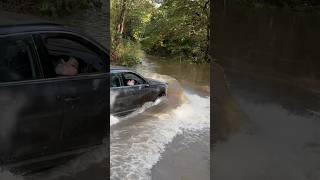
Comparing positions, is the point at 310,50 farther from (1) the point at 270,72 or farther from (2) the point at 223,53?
(2) the point at 223,53

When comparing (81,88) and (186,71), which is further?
(186,71)

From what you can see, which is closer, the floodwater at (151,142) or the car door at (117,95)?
the floodwater at (151,142)

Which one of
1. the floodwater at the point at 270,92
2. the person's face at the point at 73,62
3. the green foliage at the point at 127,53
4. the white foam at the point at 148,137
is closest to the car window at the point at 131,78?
the white foam at the point at 148,137

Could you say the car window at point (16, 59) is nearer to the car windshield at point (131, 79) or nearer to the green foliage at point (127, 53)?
the car windshield at point (131, 79)

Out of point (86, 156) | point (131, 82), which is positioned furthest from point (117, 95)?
point (86, 156)

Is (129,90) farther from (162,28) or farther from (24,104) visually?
(24,104)

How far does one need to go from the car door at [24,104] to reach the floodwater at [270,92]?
1.53 m

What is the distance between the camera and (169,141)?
5.72 meters

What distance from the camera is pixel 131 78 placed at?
6.53 metres

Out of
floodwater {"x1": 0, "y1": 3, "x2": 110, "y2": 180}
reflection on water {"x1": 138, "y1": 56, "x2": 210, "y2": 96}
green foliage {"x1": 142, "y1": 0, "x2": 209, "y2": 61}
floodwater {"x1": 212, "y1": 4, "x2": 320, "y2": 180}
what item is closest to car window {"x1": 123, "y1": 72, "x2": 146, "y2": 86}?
green foliage {"x1": 142, "y1": 0, "x2": 209, "y2": 61}

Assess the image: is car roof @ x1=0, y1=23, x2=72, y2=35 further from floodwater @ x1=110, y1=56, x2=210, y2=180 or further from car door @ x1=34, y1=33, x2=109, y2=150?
floodwater @ x1=110, y1=56, x2=210, y2=180

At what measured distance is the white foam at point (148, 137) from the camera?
5.00 metres

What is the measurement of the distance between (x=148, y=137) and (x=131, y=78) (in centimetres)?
97

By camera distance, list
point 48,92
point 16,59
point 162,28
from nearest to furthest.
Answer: point 16,59 → point 48,92 → point 162,28
